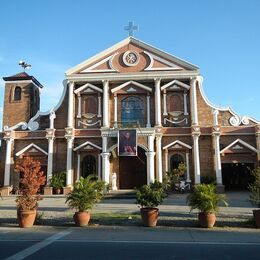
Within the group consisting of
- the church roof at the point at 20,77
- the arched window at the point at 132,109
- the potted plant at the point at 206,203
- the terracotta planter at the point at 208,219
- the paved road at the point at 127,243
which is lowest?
the paved road at the point at 127,243

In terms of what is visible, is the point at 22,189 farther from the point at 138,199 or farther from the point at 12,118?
the point at 12,118

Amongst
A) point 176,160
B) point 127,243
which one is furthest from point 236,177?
point 127,243

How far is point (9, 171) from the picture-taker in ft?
96.2

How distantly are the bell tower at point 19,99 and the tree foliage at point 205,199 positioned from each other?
22.1 meters

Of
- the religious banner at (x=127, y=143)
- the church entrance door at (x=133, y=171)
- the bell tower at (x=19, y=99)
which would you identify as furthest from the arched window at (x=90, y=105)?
the bell tower at (x=19, y=99)

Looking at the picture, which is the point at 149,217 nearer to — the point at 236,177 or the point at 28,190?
the point at 28,190

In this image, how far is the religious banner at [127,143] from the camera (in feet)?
88.9

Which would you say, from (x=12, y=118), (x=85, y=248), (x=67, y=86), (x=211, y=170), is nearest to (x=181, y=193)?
(x=211, y=170)

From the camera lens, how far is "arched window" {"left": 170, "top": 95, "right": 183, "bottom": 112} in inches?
1180

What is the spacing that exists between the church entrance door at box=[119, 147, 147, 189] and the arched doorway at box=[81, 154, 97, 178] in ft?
6.98

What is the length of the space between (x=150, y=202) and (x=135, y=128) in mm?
14206

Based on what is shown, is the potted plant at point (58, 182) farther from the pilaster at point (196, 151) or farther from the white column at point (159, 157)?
the pilaster at point (196, 151)

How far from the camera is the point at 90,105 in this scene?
30688 mm

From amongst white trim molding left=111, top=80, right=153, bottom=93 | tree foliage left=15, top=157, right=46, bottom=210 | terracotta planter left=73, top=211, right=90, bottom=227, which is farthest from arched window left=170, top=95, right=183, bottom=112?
terracotta planter left=73, top=211, right=90, bottom=227
